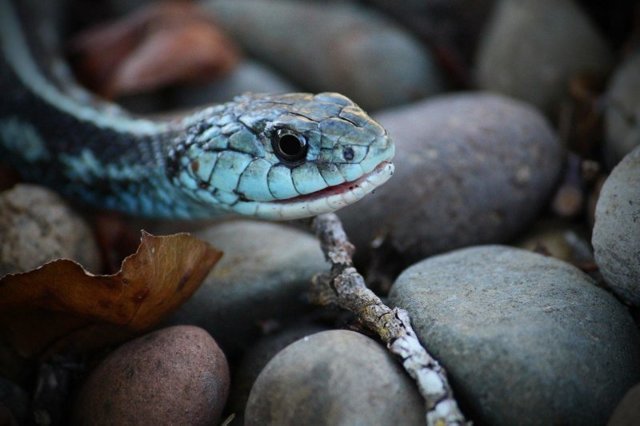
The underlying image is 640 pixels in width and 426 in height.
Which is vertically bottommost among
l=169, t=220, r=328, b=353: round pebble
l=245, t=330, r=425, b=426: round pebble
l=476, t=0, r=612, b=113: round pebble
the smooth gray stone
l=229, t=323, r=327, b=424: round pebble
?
l=229, t=323, r=327, b=424: round pebble

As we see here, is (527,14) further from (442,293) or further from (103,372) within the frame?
(103,372)

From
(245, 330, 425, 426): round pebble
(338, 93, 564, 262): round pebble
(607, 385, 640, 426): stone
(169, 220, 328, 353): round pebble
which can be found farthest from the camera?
(338, 93, 564, 262): round pebble

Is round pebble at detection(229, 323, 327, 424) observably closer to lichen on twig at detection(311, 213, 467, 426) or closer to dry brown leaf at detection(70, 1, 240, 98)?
lichen on twig at detection(311, 213, 467, 426)

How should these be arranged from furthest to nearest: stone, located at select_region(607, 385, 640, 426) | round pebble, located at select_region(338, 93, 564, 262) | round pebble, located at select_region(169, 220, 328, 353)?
round pebble, located at select_region(338, 93, 564, 262) < round pebble, located at select_region(169, 220, 328, 353) < stone, located at select_region(607, 385, 640, 426)

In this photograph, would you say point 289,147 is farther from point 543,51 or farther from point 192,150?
point 543,51

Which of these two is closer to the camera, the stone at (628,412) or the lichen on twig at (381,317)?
→ the stone at (628,412)

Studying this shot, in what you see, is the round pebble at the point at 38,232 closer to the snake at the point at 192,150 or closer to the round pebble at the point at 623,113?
the snake at the point at 192,150

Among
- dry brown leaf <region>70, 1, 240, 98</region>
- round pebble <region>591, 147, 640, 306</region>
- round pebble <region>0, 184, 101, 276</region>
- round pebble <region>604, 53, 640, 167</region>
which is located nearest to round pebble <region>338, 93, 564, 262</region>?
round pebble <region>604, 53, 640, 167</region>

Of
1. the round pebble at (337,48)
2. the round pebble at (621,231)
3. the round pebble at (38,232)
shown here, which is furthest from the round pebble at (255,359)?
the round pebble at (337,48)
